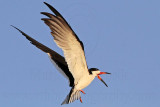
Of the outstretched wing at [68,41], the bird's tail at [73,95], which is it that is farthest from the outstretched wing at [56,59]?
the outstretched wing at [68,41]

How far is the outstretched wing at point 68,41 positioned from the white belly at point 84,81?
306mm

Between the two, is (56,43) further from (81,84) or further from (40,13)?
(81,84)

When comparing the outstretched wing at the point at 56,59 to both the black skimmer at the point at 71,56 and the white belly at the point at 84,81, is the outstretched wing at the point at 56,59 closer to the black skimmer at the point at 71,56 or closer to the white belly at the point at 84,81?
the black skimmer at the point at 71,56

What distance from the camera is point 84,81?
9.55 metres

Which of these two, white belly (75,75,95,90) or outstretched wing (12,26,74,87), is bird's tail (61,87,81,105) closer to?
white belly (75,75,95,90)

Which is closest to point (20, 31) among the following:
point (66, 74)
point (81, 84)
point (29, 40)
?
point (29, 40)

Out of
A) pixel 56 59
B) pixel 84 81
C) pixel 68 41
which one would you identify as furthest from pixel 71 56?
pixel 56 59

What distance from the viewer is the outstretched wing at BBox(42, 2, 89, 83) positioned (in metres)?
7.69

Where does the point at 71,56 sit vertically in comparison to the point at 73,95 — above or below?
above

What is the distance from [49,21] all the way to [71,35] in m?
0.85

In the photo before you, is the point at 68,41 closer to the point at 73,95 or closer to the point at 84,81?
the point at 84,81

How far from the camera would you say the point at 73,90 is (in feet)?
32.4

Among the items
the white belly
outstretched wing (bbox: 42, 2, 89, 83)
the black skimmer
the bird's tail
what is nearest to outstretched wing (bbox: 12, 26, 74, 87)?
the black skimmer

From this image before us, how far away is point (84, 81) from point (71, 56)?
49.3 inches
